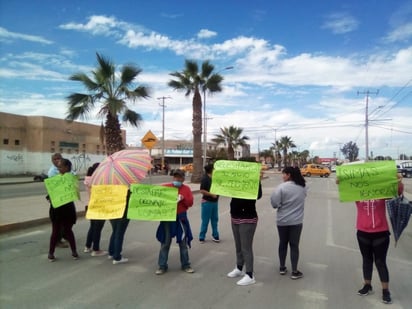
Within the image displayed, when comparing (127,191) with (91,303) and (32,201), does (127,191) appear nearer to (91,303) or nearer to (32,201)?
(91,303)

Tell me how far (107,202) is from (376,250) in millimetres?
4067

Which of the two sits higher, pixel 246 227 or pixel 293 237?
pixel 246 227

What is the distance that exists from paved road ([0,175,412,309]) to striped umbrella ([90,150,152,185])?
1406mm

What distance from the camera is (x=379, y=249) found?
15.5ft

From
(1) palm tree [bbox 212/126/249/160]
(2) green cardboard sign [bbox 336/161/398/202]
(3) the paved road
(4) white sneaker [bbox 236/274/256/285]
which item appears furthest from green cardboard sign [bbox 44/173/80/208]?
(1) palm tree [bbox 212/126/249/160]

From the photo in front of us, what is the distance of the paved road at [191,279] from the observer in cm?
463

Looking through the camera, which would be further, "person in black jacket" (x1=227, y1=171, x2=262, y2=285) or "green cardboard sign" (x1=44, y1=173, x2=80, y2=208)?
"green cardboard sign" (x1=44, y1=173, x2=80, y2=208)

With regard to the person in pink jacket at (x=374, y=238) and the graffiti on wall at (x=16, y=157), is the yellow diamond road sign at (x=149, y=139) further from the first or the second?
the graffiti on wall at (x=16, y=157)

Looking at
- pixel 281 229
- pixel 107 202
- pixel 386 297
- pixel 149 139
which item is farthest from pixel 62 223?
pixel 149 139

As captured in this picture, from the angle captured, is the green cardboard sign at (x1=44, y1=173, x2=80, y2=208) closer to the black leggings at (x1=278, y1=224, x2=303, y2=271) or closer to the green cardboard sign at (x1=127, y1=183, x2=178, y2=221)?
the green cardboard sign at (x1=127, y1=183, x2=178, y2=221)

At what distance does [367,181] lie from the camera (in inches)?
196

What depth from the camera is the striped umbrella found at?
20.4 feet

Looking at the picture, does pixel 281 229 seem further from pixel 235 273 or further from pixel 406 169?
pixel 406 169

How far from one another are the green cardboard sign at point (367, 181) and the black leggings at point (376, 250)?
480 mm
